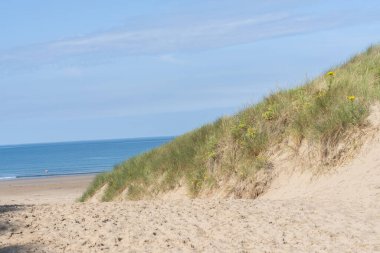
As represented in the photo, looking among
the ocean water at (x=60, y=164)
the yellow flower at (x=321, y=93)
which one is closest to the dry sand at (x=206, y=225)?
the yellow flower at (x=321, y=93)

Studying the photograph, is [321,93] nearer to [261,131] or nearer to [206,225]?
[261,131]

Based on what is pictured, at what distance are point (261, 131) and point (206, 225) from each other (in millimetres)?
6207

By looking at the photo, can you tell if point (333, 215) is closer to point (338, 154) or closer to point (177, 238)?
point (177, 238)

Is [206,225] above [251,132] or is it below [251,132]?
below

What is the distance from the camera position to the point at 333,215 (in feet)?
31.7

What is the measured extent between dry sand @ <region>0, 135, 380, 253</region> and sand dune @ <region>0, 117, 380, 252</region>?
13mm

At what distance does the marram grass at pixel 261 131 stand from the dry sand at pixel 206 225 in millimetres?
2345

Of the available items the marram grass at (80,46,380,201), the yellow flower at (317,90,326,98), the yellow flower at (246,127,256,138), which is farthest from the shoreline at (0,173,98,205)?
the yellow flower at (317,90,326,98)

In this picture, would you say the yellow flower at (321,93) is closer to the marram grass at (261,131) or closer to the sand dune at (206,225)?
the marram grass at (261,131)

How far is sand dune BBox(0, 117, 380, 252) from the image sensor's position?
858 cm

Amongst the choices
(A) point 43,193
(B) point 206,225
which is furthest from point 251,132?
(A) point 43,193

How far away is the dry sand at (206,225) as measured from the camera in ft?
28.1

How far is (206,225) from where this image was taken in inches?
367

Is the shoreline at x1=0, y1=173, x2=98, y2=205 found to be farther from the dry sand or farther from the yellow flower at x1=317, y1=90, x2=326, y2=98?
the dry sand
